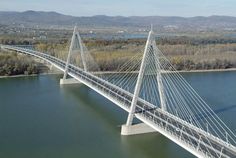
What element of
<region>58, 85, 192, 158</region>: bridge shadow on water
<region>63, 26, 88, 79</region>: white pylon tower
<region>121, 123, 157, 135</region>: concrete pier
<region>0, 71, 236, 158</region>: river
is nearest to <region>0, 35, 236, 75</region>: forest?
<region>63, 26, 88, 79</region>: white pylon tower

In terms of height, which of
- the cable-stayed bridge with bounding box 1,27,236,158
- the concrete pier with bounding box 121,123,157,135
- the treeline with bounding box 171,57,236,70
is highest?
the cable-stayed bridge with bounding box 1,27,236,158

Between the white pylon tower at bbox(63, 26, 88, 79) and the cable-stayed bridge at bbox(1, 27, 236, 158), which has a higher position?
the white pylon tower at bbox(63, 26, 88, 79)

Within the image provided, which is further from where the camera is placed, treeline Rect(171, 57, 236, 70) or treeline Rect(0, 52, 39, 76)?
treeline Rect(171, 57, 236, 70)

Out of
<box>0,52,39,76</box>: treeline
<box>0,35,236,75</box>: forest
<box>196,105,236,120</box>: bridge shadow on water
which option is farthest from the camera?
<box>0,35,236,75</box>: forest

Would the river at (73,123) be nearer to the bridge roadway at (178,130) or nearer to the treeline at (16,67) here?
the bridge roadway at (178,130)

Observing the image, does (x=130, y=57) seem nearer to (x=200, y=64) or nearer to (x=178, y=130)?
(x=200, y=64)

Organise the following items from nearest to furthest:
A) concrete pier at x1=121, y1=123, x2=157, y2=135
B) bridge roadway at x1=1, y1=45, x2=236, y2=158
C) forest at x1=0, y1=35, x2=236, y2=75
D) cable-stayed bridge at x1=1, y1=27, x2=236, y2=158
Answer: bridge roadway at x1=1, y1=45, x2=236, y2=158 < cable-stayed bridge at x1=1, y1=27, x2=236, y2=158 < concrete pier at x1=121, y1=123, x2=157, y2=135 < forest at x1=0, y1=35, x2=236, y2=75

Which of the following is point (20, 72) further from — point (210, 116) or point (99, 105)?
point (210, 116)

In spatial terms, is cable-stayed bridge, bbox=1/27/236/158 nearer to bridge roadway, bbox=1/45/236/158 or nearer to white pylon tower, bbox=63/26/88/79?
bridge roadway, bbox=1/45/236/158

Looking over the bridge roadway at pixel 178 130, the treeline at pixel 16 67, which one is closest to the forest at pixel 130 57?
the treeline at pixel 16 67
